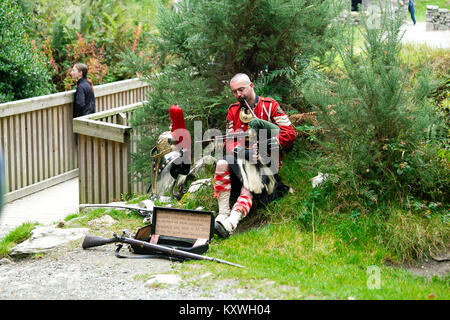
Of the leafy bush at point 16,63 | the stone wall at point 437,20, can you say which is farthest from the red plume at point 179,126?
the stone wall at point 437,20

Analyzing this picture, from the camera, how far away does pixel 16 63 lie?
37.0ft

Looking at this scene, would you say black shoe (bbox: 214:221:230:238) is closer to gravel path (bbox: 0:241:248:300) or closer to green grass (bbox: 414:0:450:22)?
gravel path (bbox: 0:241:248:300)

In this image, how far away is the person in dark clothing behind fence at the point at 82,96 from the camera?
455 inches

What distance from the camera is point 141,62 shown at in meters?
9.77

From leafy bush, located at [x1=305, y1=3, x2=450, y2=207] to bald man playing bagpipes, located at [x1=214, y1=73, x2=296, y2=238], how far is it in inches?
23.5

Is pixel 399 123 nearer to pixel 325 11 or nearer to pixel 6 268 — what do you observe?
pixel 325 11

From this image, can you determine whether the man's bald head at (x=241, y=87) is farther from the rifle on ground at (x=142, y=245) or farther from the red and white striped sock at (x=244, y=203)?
the rifle on ground at (x=142, y=245)

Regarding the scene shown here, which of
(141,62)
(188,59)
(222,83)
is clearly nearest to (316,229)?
(222,83)

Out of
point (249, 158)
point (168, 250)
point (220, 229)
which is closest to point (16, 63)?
point (249, 158)

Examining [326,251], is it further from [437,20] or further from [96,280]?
[437,20]

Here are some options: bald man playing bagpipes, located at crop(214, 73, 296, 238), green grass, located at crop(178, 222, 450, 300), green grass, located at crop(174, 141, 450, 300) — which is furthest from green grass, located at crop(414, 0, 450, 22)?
green grass, located at crop(178, 222, 450, 300)

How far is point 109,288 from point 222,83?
4320 mm

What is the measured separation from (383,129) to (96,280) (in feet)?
10.6
